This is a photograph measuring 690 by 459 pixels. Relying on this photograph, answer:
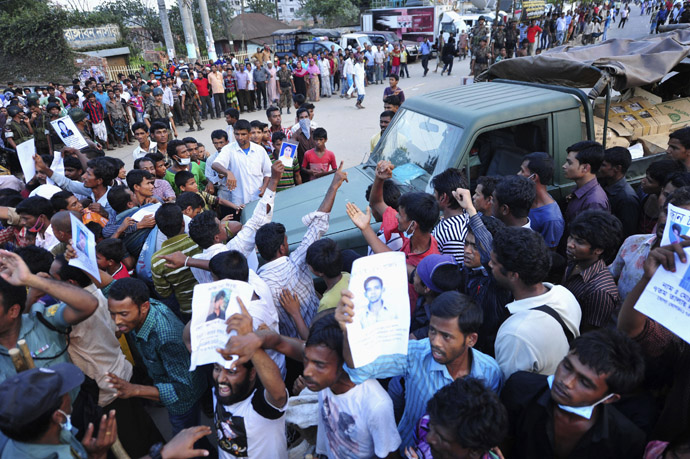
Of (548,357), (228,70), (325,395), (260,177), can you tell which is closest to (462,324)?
(548,357)

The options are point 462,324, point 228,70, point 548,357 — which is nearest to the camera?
point 462,324

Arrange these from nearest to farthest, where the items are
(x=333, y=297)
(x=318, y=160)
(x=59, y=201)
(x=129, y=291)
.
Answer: (x=129, y=291)
(x=333, y=297)
(x=59, y=201)
(x=318, y=160)

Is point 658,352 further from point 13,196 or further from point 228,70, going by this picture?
point 228,70

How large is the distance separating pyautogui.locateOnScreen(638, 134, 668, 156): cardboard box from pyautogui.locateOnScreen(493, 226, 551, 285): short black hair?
347cm

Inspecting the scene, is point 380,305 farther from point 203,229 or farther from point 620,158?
point 620,158

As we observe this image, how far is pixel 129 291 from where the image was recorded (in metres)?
2.33

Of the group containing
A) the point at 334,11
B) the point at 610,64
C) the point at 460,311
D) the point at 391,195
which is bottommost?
the point at 391,195

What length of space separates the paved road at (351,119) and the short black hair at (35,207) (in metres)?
4.95

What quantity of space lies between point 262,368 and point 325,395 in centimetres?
34

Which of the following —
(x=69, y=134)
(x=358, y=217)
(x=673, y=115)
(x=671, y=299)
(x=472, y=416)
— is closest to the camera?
(x=472, y=416)

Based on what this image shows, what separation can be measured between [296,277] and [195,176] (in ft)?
9.95

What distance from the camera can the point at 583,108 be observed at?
398cm

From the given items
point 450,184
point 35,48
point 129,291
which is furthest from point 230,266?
point 35,48

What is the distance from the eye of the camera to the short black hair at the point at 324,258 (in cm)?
259
